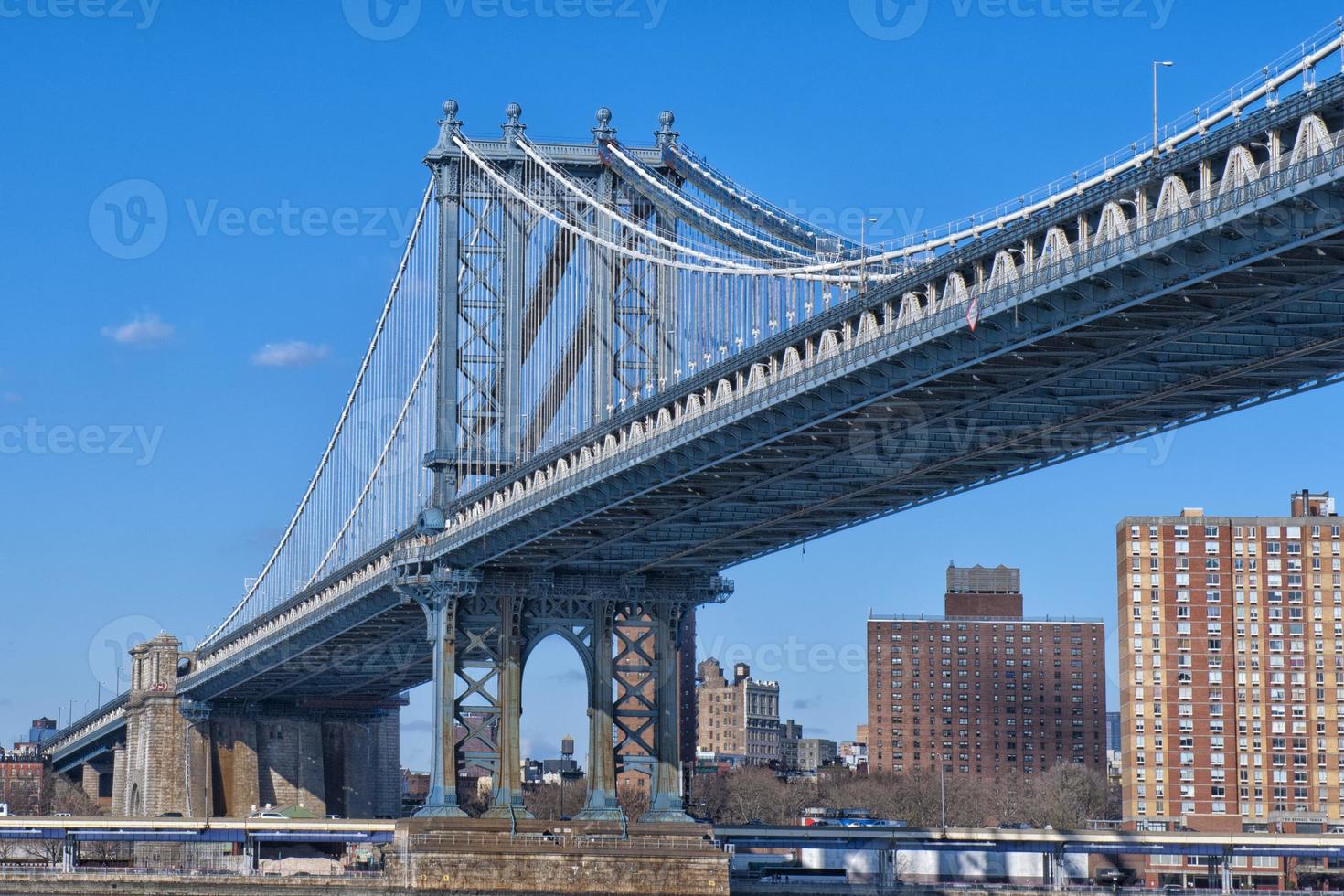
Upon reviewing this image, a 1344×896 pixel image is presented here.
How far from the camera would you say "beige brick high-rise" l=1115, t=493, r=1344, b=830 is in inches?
5143

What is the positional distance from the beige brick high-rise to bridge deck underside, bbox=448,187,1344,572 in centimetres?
5673

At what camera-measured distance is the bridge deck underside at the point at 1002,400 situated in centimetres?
4616

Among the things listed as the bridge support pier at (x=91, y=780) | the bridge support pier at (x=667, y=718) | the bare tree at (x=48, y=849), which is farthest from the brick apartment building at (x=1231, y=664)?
the bridge support pier at (x=91, y=780)

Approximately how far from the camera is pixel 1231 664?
5221 inches

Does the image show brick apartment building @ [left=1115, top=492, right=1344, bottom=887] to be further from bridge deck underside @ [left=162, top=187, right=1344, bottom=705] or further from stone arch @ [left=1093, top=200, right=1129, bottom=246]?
stone arch @ [left=1093, top=200, right=1129, bottom=246]

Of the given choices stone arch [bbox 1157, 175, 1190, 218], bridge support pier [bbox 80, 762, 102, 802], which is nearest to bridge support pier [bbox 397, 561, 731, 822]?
stone arch [bbox 1157, 175, 1190, 218]

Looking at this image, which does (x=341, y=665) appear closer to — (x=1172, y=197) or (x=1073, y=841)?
(x=1073, y=841)

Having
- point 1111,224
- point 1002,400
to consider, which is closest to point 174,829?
point 1002,400

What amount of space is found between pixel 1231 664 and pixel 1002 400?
79.9m

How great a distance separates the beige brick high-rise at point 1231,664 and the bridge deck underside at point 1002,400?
186ft

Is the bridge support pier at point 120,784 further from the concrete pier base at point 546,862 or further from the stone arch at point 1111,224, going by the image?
the stone arch at point 1111,224

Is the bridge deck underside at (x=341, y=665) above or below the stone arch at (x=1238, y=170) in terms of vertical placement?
below

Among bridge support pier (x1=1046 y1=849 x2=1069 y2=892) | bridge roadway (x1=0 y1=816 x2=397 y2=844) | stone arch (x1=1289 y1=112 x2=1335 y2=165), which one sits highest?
stone arch (x1=1289 y1=112 x2=1335 y2=165)

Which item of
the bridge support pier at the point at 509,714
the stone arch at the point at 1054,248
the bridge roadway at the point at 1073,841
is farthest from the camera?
the bridge roadway at the point at 1073,841
